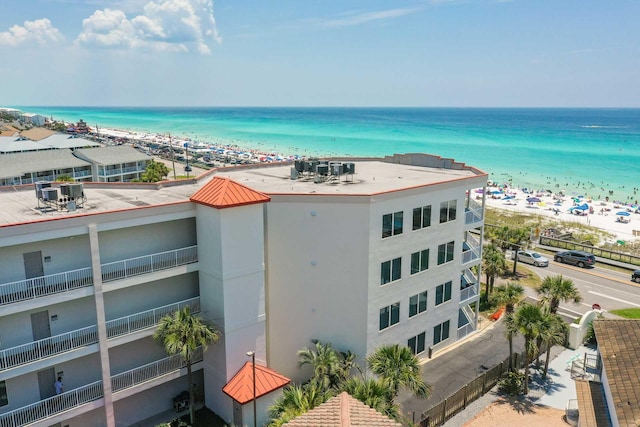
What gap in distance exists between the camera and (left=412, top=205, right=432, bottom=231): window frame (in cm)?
2830

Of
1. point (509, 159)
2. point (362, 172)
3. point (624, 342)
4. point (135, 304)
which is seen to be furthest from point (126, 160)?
point (509, 159)

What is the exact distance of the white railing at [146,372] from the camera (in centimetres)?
2283

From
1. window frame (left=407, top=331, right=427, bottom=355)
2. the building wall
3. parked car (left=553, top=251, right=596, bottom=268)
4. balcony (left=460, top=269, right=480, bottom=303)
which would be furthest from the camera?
parked car (left=553, top=251, right=596, bottom=268)

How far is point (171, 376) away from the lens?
2419cm

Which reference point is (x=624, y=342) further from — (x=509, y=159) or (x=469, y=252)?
(x=509, y=159)

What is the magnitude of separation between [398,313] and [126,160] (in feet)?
211

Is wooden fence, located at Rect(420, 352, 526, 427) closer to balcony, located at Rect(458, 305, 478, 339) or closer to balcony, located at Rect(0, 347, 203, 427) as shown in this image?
balcony, located at Rect(458, 305, 478, 339)

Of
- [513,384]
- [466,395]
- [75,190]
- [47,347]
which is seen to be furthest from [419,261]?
[47,347]

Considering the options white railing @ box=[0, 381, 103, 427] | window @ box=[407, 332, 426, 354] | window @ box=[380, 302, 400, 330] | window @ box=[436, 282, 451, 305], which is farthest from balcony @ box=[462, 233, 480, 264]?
white railing @ box=[0, 381, 103, 427]

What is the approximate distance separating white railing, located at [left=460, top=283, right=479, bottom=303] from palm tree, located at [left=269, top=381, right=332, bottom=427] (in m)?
15.5

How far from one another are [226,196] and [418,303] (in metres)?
14.3

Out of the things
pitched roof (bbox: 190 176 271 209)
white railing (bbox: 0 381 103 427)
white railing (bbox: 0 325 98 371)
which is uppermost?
pitched roof (bbox: 190 176 271 209)

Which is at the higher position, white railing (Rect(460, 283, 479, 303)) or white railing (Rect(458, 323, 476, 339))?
white railing (Rect(460, 283, 479, 303))

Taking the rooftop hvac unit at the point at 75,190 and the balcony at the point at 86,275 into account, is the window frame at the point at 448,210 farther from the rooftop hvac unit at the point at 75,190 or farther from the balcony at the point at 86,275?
Result: the rooftop hvac unit at the point at 75,190
